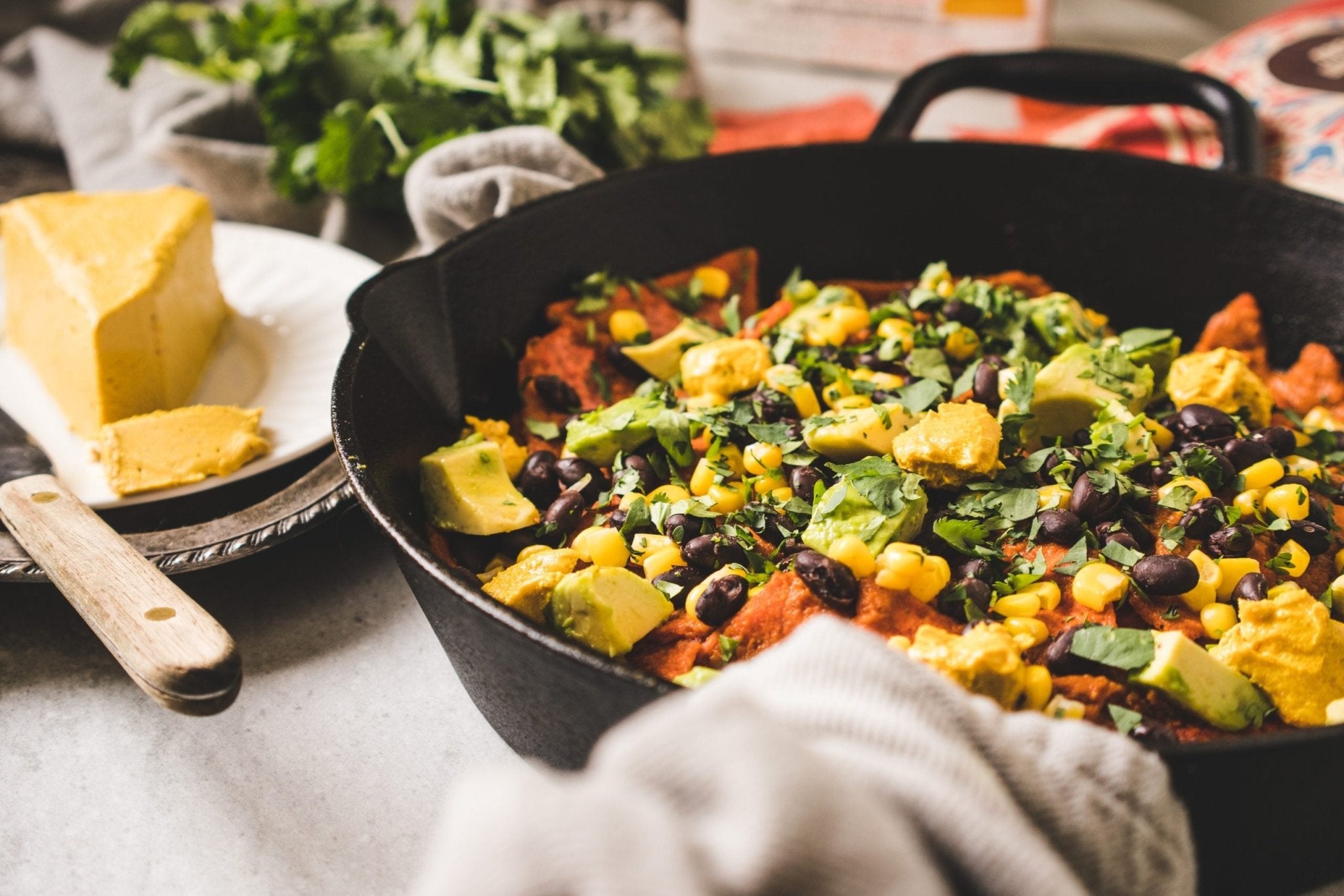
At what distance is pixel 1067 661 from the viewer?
109 centimetres

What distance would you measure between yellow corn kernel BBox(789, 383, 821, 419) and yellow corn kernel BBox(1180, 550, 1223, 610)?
0.51m

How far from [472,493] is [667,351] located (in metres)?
0.43

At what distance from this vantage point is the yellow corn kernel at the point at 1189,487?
130 centimetres

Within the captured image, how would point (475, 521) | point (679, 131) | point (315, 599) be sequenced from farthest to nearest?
point (679, 131), point (315, 599), point (475, 521)

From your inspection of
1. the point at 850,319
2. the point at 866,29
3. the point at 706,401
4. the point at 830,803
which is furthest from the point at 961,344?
the point at 866,29

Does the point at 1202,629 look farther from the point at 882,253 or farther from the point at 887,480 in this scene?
the point at 882,253

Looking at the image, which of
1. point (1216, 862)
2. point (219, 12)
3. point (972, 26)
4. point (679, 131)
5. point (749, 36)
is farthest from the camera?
point (749, 36)

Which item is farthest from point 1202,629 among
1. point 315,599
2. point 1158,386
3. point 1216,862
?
point 315,599

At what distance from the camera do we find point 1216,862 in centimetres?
89

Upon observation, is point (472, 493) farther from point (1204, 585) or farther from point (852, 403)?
point (1204, 585)

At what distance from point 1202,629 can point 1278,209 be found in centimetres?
83

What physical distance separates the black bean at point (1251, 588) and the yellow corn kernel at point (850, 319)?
2.15ft

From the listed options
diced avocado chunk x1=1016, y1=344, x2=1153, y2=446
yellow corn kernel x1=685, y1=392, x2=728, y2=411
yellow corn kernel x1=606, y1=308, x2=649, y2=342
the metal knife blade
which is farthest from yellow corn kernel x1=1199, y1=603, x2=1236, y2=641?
the metal knife blade

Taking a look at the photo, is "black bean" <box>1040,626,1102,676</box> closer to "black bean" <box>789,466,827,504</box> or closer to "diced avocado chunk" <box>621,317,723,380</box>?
"black bean" <box>789,466,827,504</box>
